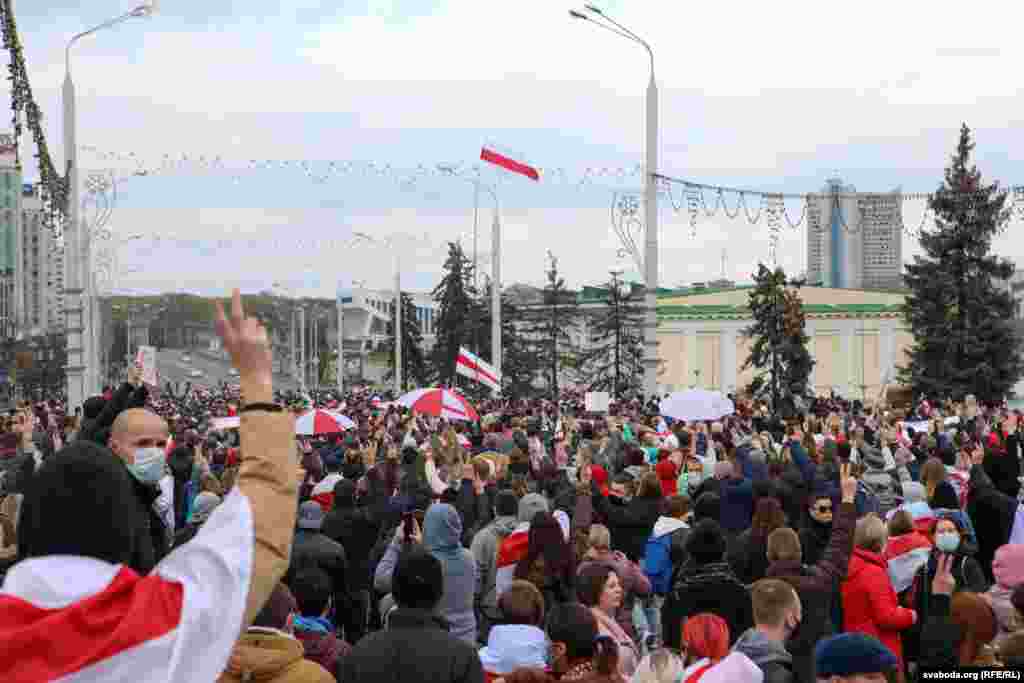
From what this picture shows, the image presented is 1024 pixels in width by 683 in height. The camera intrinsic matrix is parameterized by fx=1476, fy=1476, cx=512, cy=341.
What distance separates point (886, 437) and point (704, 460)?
3547 millimetres

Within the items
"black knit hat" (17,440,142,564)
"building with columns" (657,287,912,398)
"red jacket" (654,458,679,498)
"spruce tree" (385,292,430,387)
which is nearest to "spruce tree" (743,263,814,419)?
"spruce tree" (385,292,430,387)

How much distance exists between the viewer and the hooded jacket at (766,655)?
231 inches

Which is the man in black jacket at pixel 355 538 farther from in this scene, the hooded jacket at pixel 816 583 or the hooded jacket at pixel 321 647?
the hooded jacket at pixel 321 647

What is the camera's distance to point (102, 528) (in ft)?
9.05

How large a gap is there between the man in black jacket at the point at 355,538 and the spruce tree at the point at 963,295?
4326cm

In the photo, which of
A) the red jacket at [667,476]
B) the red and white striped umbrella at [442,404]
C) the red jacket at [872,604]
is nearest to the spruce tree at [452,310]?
the red and white striped umbrella at [442,404]

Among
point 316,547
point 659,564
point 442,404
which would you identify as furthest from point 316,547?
point 442,404

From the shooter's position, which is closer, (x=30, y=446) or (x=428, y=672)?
(x=428, y=672)

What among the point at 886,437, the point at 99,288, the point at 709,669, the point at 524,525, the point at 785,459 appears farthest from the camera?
the point at 99,288

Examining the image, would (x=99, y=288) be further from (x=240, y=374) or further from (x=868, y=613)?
(x=240, y=374)

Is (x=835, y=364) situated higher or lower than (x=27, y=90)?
lower

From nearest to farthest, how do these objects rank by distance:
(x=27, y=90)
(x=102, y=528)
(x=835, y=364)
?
(x=102, y=528) → (x=27, y=90) → (x=835, y=364)

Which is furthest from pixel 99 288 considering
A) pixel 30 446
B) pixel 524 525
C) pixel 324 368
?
pixel 324 368

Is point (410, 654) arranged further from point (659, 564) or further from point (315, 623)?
point (659, 564)
